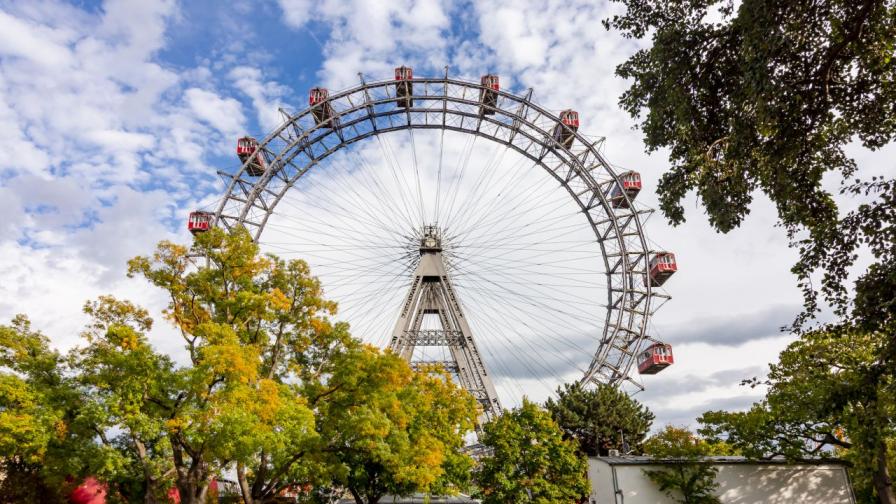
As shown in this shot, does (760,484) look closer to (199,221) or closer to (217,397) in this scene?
(217,397)

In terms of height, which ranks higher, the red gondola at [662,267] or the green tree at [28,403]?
the red gondola at [662,267]

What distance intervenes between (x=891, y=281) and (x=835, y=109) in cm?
284

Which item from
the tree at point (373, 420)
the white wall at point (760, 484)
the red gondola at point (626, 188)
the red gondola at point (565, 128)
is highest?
the red gondola at point (565, 128)

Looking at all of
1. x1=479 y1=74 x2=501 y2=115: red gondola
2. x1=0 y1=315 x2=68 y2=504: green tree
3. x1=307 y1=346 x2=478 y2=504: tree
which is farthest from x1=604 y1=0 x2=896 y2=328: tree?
x1=479 y1=74 x2=501 y2=115: red gondola

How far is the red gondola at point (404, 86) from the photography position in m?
36.1

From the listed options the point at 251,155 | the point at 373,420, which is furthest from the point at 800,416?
the point at 251,155

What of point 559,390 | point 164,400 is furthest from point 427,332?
point 164,400

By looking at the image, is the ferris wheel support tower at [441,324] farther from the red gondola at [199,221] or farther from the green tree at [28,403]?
the green tree at [28,403]

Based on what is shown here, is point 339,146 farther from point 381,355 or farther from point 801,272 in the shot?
point 801,272

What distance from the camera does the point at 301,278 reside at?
57.0 feet

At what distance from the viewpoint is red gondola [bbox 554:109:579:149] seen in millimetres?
37188

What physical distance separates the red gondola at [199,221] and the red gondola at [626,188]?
2521cm

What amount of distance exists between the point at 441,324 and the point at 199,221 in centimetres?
1578

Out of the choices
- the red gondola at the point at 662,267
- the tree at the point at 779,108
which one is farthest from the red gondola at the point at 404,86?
the tree at the point at 779,108
